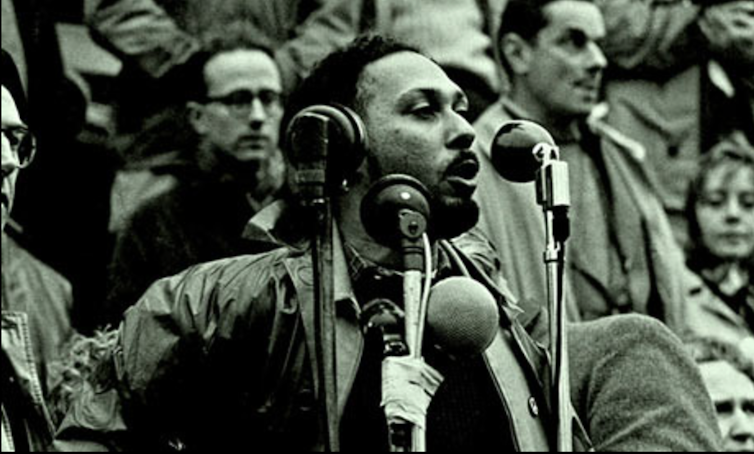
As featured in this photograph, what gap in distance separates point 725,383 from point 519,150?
3.05m

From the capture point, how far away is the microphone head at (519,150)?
18.1 ft

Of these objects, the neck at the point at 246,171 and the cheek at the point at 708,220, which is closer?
the neck at the point at 246,171

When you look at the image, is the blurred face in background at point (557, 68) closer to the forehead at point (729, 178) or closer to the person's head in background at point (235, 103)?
the forehead at point (729, 178)

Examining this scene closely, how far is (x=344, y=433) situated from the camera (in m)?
5.57

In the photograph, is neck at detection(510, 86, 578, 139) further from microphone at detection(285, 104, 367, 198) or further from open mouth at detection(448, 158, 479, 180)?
microphone at detection(285, 104, 367, 198)

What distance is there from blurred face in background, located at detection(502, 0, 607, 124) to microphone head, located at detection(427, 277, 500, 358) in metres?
3.97

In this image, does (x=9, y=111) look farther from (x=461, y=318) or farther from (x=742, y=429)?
(x=742, y=429)

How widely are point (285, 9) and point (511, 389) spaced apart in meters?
3.18

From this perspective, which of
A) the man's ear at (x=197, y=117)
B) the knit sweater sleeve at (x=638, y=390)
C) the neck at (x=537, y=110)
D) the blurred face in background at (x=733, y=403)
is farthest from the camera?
the neck at (x=537, y=110)

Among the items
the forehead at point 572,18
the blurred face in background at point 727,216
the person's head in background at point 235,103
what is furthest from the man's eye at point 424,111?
the blurred face in background at point 727,216

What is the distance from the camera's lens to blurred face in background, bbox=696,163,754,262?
32.0ft

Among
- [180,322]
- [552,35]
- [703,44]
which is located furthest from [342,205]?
[703,44]

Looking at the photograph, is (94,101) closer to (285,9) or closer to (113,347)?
(285,9)

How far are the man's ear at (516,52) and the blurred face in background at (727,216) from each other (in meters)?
1.16
